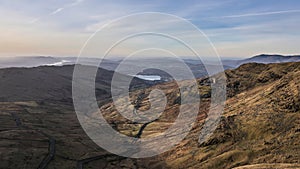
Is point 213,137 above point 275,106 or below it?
below

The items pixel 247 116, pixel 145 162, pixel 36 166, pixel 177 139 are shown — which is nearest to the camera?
pixel 36 166

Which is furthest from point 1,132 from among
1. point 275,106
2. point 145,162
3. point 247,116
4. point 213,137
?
point 275,106

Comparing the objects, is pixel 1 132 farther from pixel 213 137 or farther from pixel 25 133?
pixel 213 137

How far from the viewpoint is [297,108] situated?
14112cm

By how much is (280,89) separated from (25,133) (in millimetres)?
146610

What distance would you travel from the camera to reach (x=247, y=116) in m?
155

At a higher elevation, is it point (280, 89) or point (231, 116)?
point (280, 89)

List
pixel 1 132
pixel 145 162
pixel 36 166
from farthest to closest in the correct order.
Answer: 1. pixel 1 132
2. pixel 145 162
3. pixel 36 166

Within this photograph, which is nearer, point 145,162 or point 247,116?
point 145,162

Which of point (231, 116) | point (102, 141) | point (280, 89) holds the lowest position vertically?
point (102, 141)

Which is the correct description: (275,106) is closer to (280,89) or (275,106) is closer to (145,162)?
(280,89)

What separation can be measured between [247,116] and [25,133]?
4917 inches

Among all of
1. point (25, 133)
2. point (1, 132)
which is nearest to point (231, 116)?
point (25, 133)

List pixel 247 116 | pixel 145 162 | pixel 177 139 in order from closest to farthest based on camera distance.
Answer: pixel 145 162
pixel 247 116
pixel 177 139
